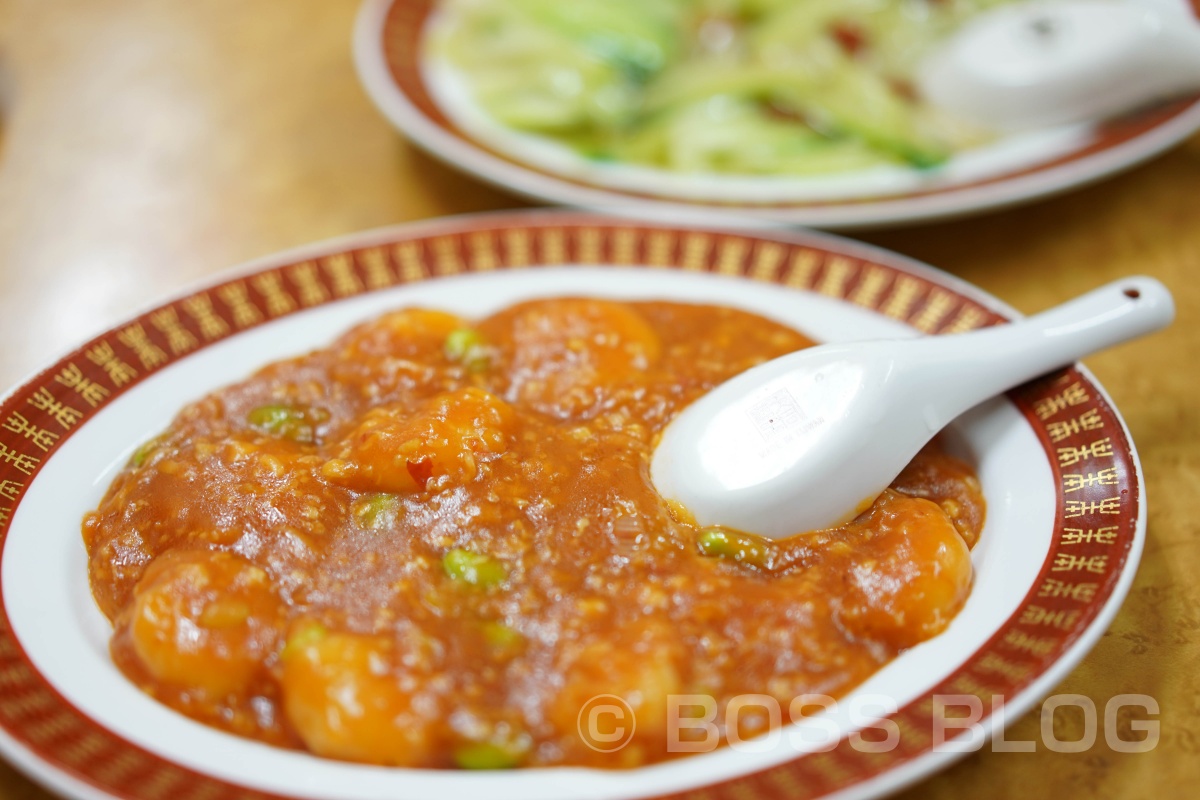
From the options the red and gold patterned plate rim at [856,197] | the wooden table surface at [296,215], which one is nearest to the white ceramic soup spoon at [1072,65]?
the red and gold patterned plate rim at [856,197]

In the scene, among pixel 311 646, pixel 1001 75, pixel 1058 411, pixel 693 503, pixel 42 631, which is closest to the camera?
pixel 311 646

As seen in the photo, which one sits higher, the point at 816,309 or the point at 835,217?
the point at 835,217

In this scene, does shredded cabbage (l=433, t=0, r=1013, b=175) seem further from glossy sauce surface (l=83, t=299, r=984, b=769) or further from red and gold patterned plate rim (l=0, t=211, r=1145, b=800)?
glossy sauce surface (l=83, t=299, r=984, b=769)

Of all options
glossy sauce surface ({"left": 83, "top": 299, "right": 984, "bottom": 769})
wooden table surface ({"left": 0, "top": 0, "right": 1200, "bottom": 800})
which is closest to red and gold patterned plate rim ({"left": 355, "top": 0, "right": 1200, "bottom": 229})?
wooden table surface ({"left": 0, "top": 0, "right": 1200, "bottom": 800})

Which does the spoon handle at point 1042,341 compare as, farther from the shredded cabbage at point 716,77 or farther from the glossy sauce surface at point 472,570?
the shredded cabbage at point 716,77

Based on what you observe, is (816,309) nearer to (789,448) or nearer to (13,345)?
→ (789,448)

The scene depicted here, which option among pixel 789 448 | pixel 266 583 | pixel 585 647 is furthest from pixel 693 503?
pixel 266 583

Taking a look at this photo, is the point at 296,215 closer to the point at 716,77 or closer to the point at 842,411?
the point at 716,77

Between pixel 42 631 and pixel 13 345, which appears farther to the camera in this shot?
pixel 13 345
